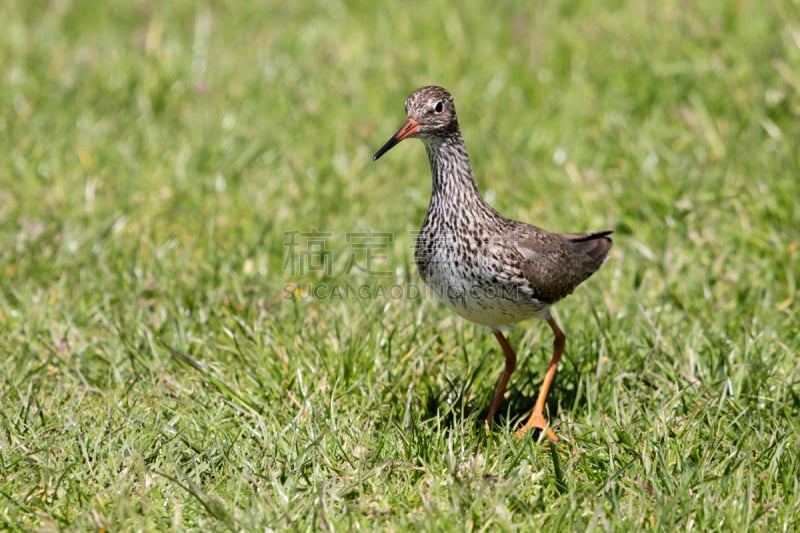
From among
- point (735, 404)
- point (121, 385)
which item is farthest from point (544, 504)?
point (121, 385)

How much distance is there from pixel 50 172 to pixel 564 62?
16.3ft

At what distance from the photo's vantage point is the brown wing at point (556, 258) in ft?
17.8

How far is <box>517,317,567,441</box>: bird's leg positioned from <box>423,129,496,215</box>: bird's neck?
854 mm

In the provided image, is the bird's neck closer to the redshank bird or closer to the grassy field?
the redshank bird

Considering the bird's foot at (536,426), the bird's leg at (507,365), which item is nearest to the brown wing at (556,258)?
the bird's leg at (507,365)

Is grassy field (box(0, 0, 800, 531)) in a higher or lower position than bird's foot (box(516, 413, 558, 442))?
higher

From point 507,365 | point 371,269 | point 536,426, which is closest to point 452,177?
point 507,365

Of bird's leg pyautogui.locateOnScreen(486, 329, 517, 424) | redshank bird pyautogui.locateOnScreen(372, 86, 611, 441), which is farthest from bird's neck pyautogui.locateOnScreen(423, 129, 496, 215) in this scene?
bird's leg pyautogui.locateOnScreen(486, 329, 517, 424)

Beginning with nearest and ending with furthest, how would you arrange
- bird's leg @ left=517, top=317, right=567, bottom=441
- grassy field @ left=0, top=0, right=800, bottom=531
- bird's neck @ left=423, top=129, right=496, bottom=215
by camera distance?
grassy field @ left=0, top=0, right=800, bottom=531 < bird's leg @ left=517, top=317, right=567, bottom=441 < bird's neck @ left=423, top=129, right=496, bottom=215

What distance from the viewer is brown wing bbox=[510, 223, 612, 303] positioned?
5434mm

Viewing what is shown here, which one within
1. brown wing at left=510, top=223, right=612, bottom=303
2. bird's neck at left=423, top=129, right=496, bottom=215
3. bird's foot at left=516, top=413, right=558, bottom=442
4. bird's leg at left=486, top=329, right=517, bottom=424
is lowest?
bird's foot at left=516, top=413, right=558, bottom=442

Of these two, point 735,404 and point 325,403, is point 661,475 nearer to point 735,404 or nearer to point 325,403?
point 735,404

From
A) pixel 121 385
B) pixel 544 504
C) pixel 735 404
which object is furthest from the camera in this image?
pixel 121 385

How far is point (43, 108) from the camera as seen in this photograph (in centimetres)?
882
